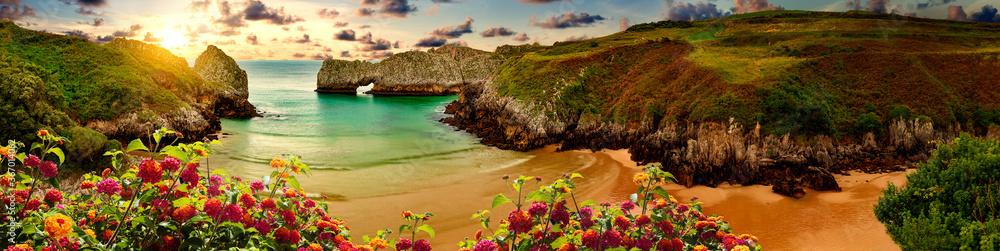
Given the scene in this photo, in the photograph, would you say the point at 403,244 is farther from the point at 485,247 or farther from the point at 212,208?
the point at 212,208

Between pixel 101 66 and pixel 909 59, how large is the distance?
50.1 m

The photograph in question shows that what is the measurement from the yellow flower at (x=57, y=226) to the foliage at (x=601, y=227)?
264cm

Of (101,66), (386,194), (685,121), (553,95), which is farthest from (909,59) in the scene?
(101,66)

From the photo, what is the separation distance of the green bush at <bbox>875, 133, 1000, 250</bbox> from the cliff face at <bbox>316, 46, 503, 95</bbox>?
7589 cm

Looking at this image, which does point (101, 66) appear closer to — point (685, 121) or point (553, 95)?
point (553, 95)

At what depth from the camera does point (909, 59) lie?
25.8 m

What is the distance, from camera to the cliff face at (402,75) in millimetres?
82688

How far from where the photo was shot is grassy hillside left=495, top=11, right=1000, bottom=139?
1989 cm

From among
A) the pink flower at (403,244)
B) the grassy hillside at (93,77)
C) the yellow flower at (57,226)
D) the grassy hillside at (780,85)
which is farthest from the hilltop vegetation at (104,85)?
the grassy hillside at (780,85)

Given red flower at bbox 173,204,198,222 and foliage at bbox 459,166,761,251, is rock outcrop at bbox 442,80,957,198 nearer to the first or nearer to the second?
foliage at bbox 459,166,761,251

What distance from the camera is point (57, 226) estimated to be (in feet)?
7.80

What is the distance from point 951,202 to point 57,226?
13296 mm

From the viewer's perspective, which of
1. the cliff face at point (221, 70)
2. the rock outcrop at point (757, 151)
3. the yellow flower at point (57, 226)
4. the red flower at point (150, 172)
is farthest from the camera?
the cliff face at point (221, 70)

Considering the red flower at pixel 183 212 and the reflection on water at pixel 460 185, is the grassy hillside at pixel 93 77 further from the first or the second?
the red flower at pixel 183 212
